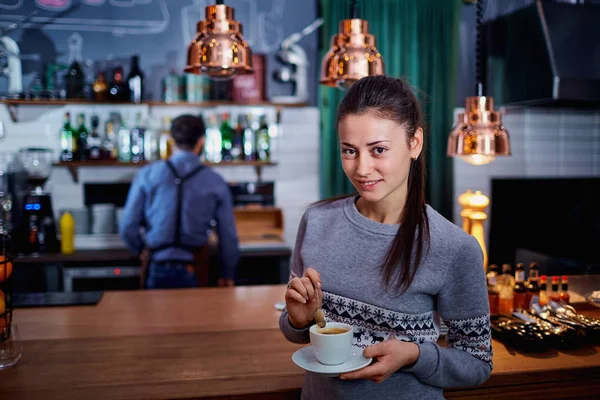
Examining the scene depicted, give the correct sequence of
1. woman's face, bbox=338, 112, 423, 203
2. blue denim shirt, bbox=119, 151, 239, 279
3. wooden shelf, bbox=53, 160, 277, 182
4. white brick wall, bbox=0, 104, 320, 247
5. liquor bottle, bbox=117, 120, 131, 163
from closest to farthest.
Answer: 1. woman's face, bbox=338, 112, 423, 203
2. blue denim shirt, bbox=119, 151, 239, 279
3. wooden shelf, bbox=53, 160, 277, 182
4. liquor bottle, bbox=117, 120, 131, 163
5. white brick wall, bbox=0, 104, 320, 247

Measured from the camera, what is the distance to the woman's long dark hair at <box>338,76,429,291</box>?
1.42 m

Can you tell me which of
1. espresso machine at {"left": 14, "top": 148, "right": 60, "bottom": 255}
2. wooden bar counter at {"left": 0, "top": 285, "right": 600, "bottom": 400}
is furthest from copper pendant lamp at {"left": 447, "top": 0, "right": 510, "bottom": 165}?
espresso machine at {"left": 14, "top": 148, "right": 60, "bottom": 255}

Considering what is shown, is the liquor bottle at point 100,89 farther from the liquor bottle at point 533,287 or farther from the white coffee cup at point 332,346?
the white coffee cup at point 332,346

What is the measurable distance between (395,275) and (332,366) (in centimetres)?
27

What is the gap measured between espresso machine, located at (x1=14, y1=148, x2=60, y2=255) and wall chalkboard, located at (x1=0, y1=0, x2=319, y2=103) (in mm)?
709

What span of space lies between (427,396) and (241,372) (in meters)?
0.61

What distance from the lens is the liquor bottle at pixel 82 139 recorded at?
15.4 feet

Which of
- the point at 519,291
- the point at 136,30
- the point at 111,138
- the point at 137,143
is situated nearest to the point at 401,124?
the point at 519,291

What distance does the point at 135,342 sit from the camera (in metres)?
2.13

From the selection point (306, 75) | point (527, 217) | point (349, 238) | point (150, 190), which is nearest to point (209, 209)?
point (150, 190)

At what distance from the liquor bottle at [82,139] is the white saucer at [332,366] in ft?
12.3

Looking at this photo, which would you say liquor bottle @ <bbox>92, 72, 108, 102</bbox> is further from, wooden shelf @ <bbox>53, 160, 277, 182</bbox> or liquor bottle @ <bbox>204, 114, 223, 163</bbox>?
liquor bottle @ <bbox>204, 114, 223, 163</bbox>

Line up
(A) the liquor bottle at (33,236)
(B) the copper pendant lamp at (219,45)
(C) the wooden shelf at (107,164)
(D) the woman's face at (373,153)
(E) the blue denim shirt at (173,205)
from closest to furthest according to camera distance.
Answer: (D) the woman's face at (373,153)
(B) the copper pendant lamp at (219,45)
(E) the blue denim shirt at (173,205)
(A) the liquor bottle at (33,236)
(C) the wooden shelf at (107,164)

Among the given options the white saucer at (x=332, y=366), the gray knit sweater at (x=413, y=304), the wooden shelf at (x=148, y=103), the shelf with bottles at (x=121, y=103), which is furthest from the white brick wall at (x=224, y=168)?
the white saucer at (x=332, y=366)
